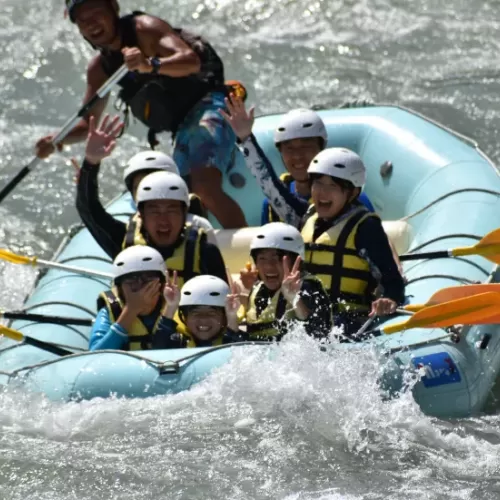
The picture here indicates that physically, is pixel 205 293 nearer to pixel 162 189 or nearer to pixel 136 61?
pixel 162 189

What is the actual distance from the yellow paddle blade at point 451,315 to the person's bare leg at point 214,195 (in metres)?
1.96

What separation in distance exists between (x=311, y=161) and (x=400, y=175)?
47.0 inches

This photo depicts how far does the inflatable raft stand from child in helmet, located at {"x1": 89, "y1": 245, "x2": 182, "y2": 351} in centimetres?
22

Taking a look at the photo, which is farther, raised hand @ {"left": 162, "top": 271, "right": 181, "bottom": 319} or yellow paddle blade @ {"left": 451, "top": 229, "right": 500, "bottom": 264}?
yellow paddle blade @ {"left": 451, "top": 229, "right": 500, "bottom": 264}

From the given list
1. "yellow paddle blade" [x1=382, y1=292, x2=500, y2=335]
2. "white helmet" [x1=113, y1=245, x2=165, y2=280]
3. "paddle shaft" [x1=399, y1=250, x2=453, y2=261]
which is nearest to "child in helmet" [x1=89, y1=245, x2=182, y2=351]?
"white helmet" [x1=113, y1=245, x2=165, y2=280]

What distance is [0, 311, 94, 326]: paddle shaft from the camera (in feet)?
20.0

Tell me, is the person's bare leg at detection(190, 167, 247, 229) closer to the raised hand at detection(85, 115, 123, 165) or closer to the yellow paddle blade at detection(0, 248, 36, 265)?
the raised hand at detection(85, 115, 123, 165)

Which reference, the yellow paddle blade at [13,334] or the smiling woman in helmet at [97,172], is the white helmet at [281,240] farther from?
the yellow paddle blade at [13,334]

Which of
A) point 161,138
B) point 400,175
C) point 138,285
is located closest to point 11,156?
point 161,138

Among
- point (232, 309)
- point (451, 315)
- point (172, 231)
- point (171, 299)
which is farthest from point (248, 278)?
point (451, 315)

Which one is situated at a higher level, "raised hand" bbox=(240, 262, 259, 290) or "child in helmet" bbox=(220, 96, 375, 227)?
"child in helmet" bbox=(220, 96, 375, 227)

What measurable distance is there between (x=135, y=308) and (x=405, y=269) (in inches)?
66.7

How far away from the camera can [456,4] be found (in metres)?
12.0

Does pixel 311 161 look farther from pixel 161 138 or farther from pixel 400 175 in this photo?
pixel 161 138
